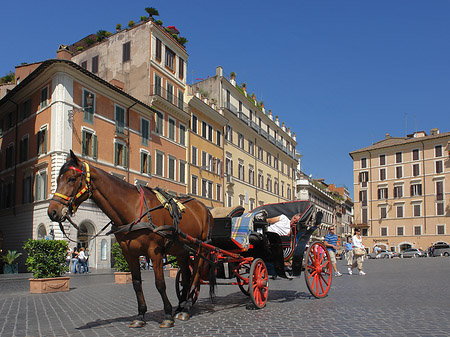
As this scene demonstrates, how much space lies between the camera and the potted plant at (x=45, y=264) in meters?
13.8

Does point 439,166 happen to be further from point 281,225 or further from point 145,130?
point 281,225

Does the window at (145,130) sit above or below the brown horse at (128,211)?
above

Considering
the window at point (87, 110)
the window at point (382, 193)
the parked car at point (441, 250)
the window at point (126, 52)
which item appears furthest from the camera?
the window at point (382, 193)

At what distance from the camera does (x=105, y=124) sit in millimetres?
31547

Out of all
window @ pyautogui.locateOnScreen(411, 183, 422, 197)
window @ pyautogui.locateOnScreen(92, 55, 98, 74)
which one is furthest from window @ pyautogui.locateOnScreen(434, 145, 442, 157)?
window @ pyautogui.locateOnScreen(92, 55, 98, 74)

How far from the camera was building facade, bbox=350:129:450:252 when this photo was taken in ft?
233

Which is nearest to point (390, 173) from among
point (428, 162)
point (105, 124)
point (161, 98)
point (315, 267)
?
point (428, 162)

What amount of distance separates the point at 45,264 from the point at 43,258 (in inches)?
8.1

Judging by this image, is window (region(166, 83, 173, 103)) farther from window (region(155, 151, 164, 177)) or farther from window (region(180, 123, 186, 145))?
window (region(155, 151, 164, 177))

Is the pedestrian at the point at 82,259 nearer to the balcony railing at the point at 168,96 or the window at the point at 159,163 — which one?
the window at the point at 159,163

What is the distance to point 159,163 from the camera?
3647cm

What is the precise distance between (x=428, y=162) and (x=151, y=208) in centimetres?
7355

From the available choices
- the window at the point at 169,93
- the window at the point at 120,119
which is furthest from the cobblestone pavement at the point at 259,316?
the window at the point at 169,93

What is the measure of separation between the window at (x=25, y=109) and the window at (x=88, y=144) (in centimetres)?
519
